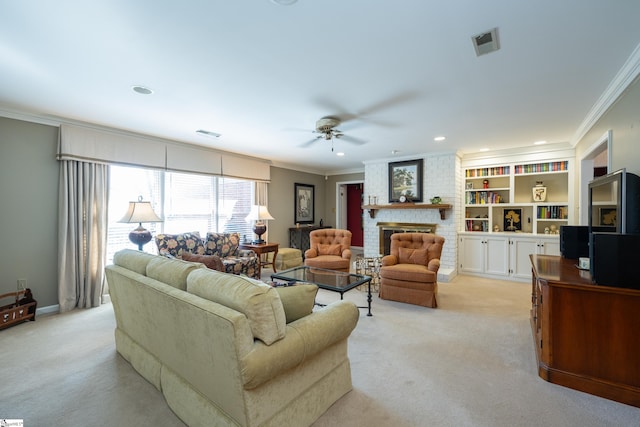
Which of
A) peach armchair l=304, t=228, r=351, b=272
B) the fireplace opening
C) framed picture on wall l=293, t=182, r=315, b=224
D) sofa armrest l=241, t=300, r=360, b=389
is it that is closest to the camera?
sofa armrest l=241, t=300, r=360, b=389

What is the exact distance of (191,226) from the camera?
5066mm

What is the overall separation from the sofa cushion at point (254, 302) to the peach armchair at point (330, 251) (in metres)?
3.15

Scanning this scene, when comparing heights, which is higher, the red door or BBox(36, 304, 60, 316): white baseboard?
the red door

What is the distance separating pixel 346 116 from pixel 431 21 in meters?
1.74

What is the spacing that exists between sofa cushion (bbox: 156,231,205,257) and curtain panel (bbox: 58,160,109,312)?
697mm

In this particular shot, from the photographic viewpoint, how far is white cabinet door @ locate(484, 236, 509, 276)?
5105 mm

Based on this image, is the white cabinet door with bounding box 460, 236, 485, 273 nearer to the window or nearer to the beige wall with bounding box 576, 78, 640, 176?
the beige wall with bounding box 576, 78, 640, 176

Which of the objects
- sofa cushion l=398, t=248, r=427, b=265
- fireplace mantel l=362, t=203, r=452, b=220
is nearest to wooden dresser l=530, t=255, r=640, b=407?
sofa cushion l=398, t=248, r=427, b=265

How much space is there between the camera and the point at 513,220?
5.43m

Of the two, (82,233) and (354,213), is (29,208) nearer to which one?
(82,233)

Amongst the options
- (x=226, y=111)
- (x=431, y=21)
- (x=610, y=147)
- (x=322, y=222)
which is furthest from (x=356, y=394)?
(x=322, y=222)

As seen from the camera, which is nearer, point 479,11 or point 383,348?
point 479,11

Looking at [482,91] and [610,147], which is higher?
[482,91]

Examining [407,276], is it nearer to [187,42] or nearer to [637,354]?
[637,354]
